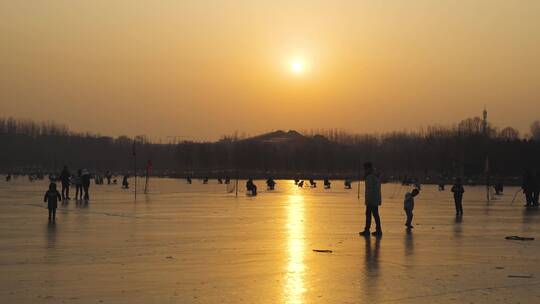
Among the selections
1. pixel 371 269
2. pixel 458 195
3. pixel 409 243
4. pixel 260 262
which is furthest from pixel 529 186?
pixel 260 262

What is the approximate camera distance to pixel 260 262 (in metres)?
13.8

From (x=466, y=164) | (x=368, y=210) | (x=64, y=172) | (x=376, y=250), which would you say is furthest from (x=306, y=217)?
(x=466, y=164)

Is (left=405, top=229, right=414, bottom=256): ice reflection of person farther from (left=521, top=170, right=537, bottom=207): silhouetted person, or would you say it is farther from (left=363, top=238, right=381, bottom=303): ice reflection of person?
(left=521, top=170, right=537, bottom=207): silhouetted person

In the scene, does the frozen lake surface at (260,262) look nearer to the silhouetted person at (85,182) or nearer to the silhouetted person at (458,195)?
the silhouetted person at (458,195)

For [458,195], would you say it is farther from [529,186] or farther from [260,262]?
[260,262]

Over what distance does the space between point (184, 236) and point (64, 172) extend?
20.8 meters

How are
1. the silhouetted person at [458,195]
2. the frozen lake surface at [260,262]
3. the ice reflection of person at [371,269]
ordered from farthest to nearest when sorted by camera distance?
the silhouetted person at [458,195] → the ice reflection of person at [371,269] → the frozen lake surface at [260,262]

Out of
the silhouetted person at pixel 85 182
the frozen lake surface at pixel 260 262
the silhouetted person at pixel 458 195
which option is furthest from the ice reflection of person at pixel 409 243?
the silhouetted person at pixel 85 182

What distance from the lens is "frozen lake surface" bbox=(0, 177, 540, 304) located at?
10.4m

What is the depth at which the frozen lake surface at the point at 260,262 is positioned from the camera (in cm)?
1041

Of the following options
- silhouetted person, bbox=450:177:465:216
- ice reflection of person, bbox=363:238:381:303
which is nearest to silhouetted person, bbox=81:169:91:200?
silhouetted person, bbox=450:177:465:216

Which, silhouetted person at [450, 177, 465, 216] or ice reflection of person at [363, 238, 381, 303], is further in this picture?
silhouetted person at [450, 177, 465, 216]

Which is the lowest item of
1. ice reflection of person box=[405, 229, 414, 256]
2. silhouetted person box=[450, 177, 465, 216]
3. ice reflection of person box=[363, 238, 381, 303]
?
ice reflection of person box=[363, 238, 381, 303]

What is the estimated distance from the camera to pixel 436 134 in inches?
7623
